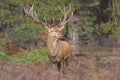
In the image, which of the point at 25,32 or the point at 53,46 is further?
the point at 25,32

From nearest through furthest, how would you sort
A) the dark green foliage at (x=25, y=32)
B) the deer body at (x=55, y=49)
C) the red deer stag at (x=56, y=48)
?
the red deer stag at (x=56, y=48)
the deer body at (x=55, y=49)
the dark green foliage at (x=25, y=32)

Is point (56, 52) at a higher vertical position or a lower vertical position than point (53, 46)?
lower

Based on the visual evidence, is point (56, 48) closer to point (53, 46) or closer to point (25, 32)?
point (53, 46)

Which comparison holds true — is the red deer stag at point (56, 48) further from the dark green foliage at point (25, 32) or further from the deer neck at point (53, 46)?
the dark green foliage at point (25, 32)

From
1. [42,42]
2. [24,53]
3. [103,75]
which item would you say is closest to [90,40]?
[42,42]

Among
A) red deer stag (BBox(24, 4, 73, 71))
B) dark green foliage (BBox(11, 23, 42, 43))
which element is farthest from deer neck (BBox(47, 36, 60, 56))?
dark green foliage (BBox(11, 23, 42, 43))

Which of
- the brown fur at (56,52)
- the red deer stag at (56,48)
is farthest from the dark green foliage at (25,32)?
the brown fur at (56,52)

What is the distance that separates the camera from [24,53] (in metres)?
19.9

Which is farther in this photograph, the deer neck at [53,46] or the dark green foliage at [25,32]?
the dark green foliage at [25,32]

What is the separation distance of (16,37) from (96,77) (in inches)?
436

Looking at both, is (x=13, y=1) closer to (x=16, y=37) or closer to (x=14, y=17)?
(x=14, y=17)

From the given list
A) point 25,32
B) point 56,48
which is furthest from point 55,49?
point 25,32

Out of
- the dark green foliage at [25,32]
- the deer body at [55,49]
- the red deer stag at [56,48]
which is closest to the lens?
the red deer stag at [56,48]

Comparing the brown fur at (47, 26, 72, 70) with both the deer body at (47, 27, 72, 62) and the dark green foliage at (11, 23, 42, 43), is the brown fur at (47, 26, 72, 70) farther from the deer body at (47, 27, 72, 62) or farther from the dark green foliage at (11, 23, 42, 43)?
the dark green foliage at (11, 23, 42, 43)
